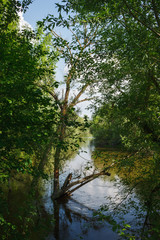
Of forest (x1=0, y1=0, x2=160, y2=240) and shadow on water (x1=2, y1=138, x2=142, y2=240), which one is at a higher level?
forest (x1=0, y1=0, x2=160, y2=240)

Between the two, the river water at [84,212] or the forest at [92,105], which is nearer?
the forest at [92,105]

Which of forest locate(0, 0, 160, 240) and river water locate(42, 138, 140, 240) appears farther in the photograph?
river water locate(42, 138, 140, 240)

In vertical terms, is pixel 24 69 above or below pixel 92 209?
above

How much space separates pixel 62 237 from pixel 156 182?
247 inches

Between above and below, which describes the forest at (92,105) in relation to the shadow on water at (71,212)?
above

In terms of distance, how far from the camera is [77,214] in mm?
12562

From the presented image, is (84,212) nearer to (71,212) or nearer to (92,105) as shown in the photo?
(71,212)

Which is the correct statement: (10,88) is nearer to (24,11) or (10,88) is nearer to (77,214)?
(24,11)

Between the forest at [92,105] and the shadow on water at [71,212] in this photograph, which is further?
the shadow on water at [71,212]

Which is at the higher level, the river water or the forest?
the forest

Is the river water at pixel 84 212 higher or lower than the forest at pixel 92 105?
lower

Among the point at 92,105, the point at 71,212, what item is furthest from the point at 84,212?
the point at 92,105

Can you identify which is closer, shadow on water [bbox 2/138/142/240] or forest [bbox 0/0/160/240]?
forest [bbox 0/0/160/240]

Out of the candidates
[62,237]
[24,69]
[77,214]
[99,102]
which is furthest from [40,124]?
[77,214]
